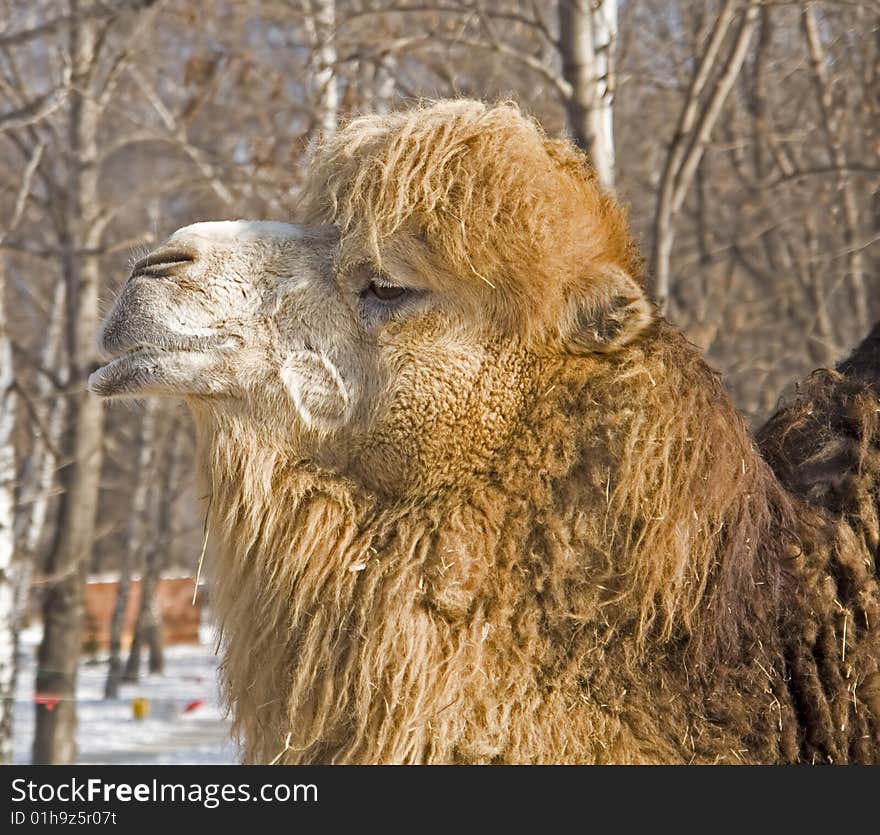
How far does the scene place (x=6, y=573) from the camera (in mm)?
8094

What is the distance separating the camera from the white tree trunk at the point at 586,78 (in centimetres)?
559

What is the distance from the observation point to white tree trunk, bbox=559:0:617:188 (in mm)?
5591

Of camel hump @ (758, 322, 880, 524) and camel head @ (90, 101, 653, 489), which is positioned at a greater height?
camel head @ (90, 101, 653, 489)

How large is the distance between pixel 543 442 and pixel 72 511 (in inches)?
263

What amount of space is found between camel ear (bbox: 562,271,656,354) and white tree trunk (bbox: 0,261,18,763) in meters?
5.60

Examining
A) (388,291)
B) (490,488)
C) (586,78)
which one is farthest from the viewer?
(586,78)

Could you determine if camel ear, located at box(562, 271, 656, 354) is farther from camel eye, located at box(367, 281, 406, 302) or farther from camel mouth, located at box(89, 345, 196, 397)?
camel mouth, located at box(89, 345, 196, 397)

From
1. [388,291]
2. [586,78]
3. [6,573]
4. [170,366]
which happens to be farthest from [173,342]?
[6,573]

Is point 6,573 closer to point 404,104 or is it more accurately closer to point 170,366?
point 404,104

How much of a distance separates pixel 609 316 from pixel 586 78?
284 cm

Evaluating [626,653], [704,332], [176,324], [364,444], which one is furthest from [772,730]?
[704,332]

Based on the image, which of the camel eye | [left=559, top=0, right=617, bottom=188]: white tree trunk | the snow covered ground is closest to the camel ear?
the camel eye

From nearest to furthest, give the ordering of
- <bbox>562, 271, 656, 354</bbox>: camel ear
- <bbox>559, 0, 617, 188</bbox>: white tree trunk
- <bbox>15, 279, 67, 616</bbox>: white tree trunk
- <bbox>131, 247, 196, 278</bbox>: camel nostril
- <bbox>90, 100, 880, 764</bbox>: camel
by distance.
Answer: <bbox>90, 100, 880, 764</bbox>: camel
<bbox>562, 271, 656, 354</bbox>: camel ear
<bbox>131, 247, 196, 278</bbox>: camel nostril
<bbox>559, 0, 617, 188</bbox>: white tree trunk
<bbox>15, 279, 67, 616</bbox>: white tree trunk

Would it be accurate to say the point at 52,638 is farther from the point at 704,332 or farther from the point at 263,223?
the point at 263,223
